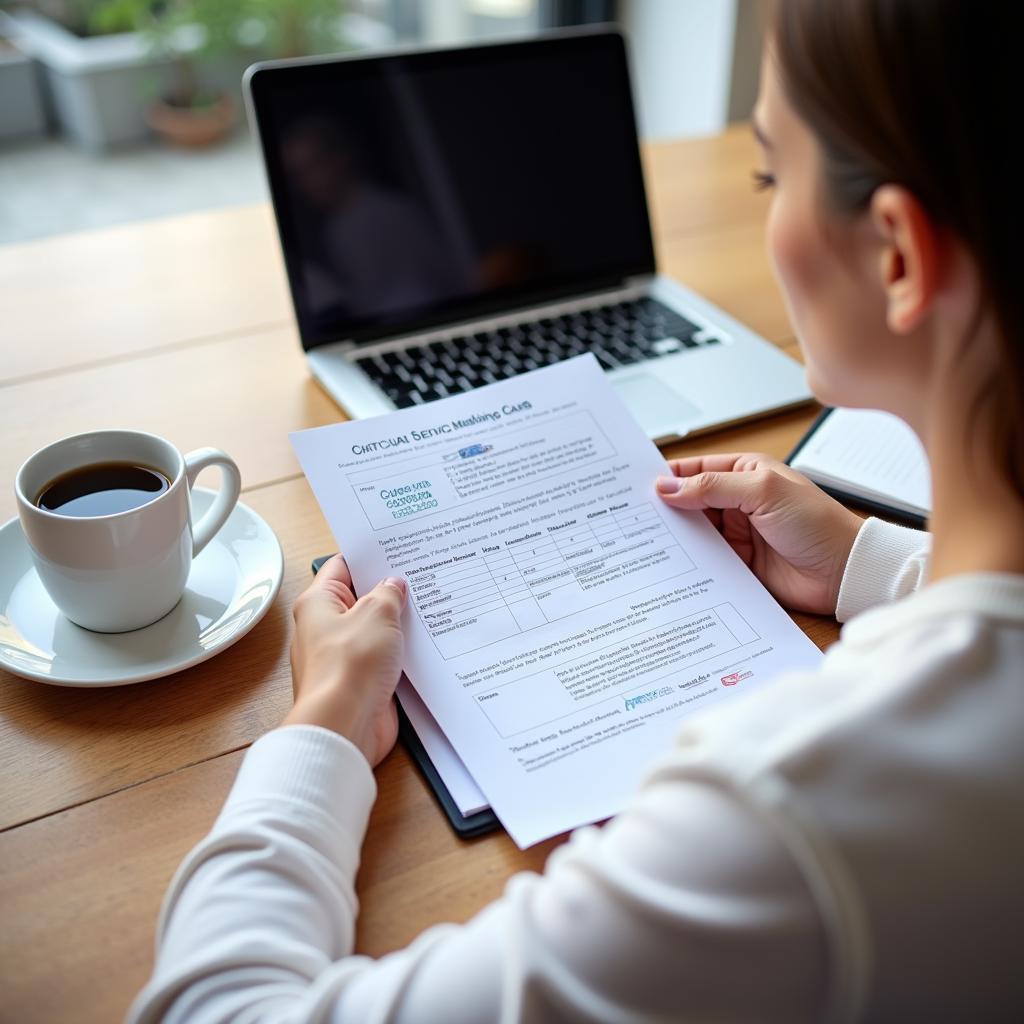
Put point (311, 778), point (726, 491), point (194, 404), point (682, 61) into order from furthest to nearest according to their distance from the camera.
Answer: point (682, 61) → point (194, 404) → point (726, 491) → point (311, 778)

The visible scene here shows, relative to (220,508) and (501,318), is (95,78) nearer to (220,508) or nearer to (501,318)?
(501,318)

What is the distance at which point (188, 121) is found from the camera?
278 cm

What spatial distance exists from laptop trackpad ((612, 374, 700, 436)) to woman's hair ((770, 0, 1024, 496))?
46 cm

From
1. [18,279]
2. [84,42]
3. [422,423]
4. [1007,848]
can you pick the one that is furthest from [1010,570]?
[84,42]

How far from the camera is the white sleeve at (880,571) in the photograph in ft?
2.41

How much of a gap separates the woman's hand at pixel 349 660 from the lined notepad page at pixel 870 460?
383mm

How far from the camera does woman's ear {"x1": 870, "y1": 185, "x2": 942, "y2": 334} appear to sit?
1.53 feet

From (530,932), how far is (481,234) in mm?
778

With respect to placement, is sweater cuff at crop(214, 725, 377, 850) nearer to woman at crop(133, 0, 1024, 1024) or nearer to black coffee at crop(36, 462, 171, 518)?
woman at crop(133, 0, 1024, 1024)

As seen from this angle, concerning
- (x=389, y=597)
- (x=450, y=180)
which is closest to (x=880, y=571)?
(x=389, y=597)

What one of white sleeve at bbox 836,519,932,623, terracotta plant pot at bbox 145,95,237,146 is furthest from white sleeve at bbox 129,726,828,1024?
terracotta plant pot at bbox 145,95,237,146

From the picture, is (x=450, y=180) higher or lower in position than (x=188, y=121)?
higher

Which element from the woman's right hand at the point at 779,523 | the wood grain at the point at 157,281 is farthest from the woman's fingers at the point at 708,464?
the wood grain at the point at 157,281

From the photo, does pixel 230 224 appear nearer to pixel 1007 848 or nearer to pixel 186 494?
pixel 186 494
